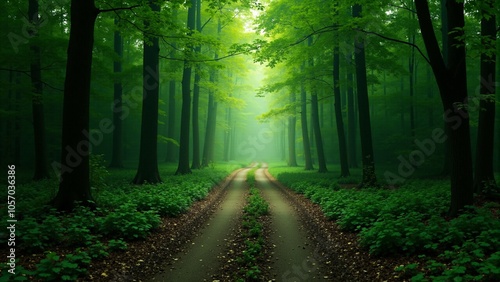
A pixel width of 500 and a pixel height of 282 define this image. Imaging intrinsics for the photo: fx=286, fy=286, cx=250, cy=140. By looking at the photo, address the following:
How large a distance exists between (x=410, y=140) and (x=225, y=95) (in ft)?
48.4

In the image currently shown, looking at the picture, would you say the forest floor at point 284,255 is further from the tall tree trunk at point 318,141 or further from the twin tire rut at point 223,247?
the tall tree trunk at point 318,141

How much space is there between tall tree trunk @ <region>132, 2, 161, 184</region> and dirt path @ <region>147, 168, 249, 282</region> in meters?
4.78

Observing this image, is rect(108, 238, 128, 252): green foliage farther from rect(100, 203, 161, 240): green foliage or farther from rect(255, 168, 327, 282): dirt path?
rect(255, 168, 327, 282): dirt path

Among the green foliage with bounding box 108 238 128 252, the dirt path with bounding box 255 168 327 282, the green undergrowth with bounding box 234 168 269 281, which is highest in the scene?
the green foliage with bounding box 108 238 128 252

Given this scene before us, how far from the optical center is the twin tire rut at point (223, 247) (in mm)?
5188

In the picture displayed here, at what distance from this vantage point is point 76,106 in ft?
24.3

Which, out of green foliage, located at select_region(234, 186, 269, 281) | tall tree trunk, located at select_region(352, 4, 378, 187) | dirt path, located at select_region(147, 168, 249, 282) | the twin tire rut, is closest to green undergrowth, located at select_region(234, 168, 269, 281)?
green foliage, located at select_region(234, 186, 269, 281)

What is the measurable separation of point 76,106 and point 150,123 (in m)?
6.21

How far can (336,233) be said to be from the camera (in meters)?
7.25

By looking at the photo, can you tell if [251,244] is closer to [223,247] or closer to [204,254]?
[223,247]

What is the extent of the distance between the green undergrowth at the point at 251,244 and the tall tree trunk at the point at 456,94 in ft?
15.7

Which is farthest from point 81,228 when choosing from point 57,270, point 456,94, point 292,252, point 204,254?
A: point 456,94

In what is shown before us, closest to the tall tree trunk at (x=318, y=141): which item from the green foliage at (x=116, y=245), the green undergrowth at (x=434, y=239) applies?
the green undergrowth at (x=434, y=239)

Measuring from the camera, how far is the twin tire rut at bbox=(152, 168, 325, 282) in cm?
519
